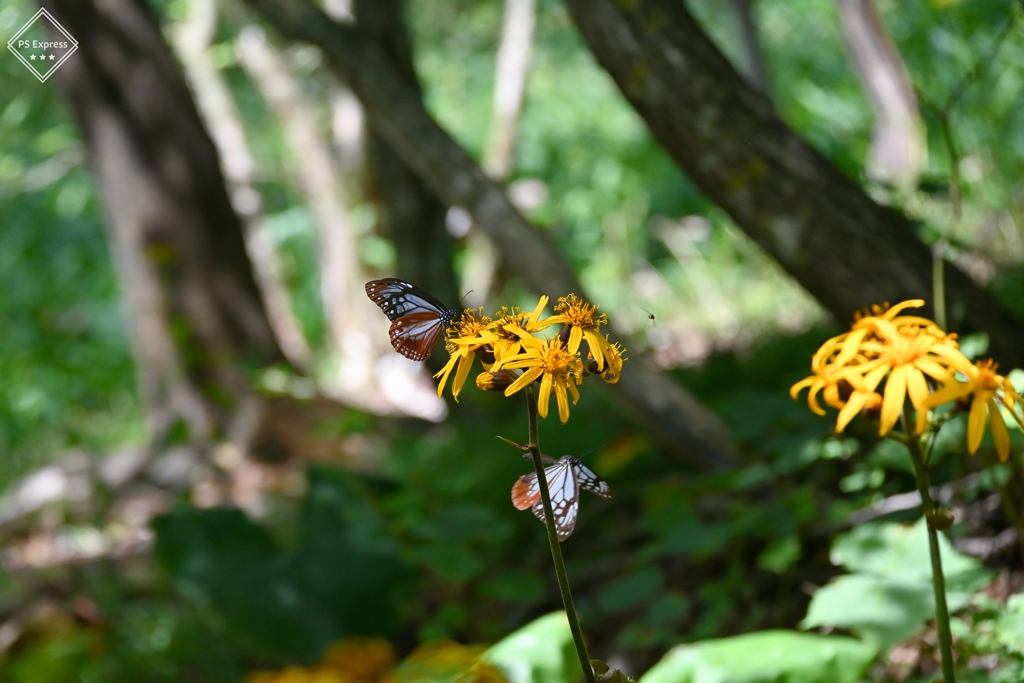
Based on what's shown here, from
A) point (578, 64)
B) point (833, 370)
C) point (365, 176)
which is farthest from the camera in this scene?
point (578, 64)

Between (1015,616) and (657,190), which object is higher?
(657,190)

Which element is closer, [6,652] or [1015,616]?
[1015,616]

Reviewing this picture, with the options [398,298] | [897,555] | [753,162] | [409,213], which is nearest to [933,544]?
[897,555]

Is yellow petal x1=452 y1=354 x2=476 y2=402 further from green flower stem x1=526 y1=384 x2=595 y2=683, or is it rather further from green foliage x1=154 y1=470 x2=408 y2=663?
green foliage x1=154 y1=470 x2=408 y2=663

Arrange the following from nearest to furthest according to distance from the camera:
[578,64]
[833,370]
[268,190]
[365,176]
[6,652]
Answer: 1. [833,370]
2. [6,652]
3. [365,176]
4. [578,64]
5. [268,190]

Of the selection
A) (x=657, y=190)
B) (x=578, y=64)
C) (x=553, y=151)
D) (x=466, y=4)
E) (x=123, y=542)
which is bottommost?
(x=123, y=542)

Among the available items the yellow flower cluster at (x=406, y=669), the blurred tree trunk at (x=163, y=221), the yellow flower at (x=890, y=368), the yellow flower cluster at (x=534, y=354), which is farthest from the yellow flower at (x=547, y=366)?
→ the blurred tree trunk at (x=163, y=221)

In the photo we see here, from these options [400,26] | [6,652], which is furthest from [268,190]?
[6,652]

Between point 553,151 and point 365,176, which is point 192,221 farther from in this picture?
point 553,151
